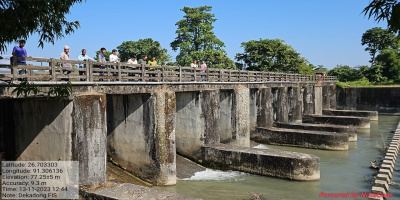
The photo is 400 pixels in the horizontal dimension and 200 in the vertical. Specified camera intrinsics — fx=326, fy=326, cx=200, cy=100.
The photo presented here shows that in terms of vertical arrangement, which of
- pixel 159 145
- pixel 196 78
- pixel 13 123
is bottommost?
pixel 159 145

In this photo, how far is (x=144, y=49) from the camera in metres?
48.0

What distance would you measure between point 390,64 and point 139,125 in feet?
180

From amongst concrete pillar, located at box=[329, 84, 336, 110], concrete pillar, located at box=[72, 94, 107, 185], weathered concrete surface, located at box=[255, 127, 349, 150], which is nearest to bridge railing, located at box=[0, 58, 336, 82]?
concrete pillar, located at box=[72, 94, 107, 185]

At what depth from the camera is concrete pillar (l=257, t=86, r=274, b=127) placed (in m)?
24.0

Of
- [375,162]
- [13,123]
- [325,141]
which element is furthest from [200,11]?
[13,123]

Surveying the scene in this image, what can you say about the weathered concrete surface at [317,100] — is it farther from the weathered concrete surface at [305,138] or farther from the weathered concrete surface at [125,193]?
the weathered concrete surface at [125,193]

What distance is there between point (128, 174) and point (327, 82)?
35389 millimetres

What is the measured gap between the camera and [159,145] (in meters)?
13.4

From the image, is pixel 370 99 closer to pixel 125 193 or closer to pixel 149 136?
pixel 149 136

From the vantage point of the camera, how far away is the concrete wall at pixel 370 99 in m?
41.1

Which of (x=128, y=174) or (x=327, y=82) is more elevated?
(x=327, y=82)

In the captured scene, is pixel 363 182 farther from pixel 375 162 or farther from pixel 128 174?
pixel 128 174

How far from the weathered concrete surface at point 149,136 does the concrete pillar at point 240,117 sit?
21.5 feet

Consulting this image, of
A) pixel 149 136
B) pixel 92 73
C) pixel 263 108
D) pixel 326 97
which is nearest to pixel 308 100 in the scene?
pixel 326 97
